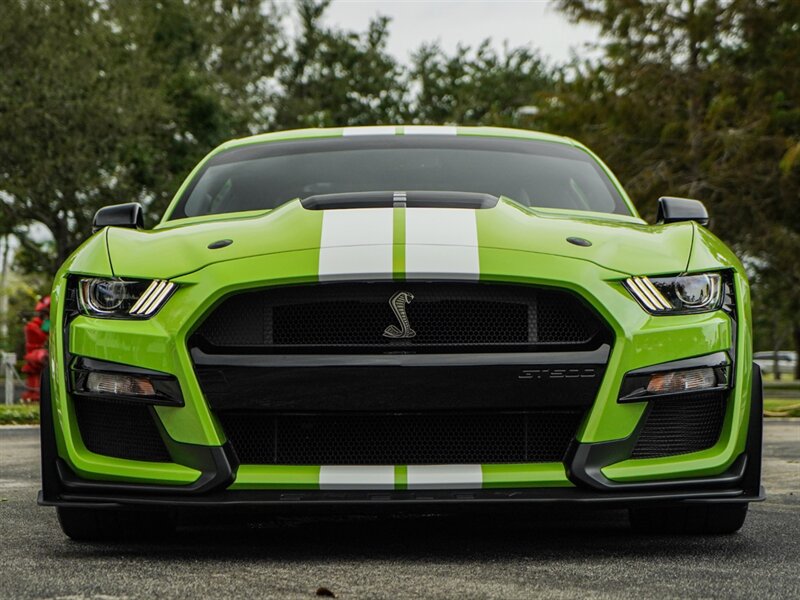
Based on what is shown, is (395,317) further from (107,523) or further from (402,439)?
(107,523)

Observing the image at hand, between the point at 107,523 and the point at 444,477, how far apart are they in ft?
3.99

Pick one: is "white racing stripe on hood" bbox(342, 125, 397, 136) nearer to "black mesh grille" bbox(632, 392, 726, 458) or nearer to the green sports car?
the green sports car

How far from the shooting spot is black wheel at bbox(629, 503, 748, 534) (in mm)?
4492

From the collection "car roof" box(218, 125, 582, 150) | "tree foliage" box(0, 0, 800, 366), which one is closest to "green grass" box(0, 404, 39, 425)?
"car roof" box(218, 125, 582, 150)

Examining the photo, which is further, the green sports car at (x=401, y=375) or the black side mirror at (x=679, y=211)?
the black side mirror at (x=679, y=211)

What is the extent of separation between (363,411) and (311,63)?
3800cm

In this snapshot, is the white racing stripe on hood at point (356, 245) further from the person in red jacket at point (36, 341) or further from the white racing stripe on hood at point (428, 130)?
the person in red jacket at point (36, 341)

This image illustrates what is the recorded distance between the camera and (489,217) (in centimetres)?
436

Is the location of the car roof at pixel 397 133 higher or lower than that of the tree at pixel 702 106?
higher

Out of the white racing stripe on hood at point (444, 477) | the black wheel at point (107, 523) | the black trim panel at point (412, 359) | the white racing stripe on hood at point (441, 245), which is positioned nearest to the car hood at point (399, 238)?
the white racing stripe on hood at point (441, 245)

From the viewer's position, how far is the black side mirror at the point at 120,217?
16.4ft

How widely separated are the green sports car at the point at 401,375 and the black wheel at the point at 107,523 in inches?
8.4

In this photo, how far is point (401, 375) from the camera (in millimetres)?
3904

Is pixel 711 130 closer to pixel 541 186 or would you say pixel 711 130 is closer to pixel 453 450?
pixel 541 186
